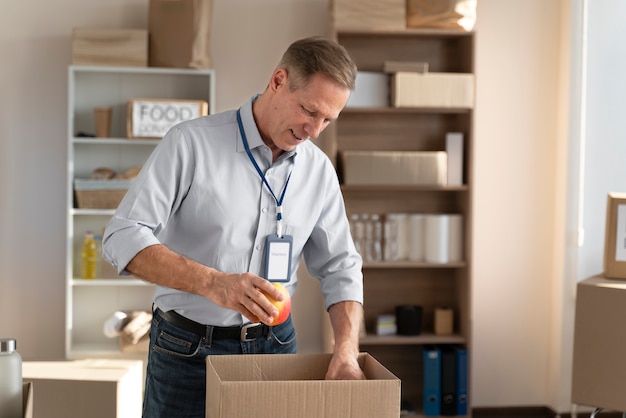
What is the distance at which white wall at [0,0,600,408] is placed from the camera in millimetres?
4352

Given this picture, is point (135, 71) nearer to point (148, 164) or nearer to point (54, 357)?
point (54, 357)

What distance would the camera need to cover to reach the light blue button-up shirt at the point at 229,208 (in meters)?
1.78

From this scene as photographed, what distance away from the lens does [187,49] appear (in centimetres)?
407

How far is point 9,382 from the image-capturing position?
1.28 metres

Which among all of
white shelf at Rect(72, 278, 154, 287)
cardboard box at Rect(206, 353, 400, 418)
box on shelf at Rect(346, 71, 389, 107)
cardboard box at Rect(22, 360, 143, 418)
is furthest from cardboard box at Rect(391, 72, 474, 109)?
cardboard box at Rect(206, 353, 400, 418)

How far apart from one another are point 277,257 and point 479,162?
2961 millimetres

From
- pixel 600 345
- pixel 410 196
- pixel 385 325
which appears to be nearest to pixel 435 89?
pixel 410 196

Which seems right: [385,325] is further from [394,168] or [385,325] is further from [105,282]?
[105,282]

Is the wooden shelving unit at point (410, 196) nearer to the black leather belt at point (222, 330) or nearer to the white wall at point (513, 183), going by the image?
the white wall at point (513, 183)

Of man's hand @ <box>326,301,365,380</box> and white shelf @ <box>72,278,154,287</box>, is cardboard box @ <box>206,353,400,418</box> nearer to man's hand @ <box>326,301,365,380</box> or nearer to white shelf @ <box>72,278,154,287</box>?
man's hand @ <box>326,301,365,380</box>

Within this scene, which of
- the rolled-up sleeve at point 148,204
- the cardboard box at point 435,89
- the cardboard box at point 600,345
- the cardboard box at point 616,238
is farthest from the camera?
the cardboard box at point 435,89

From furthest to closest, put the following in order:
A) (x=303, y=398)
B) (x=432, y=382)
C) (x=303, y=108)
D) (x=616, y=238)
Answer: (x=432, y=382) → (x=616, y=238) → (x=303, y=108) → (x=303, y=398)

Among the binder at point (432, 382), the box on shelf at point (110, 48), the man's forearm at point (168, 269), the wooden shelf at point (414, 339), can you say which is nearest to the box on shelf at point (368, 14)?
the box on shelf at point (110, 48)

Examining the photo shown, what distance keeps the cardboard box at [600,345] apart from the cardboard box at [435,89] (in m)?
1.35
